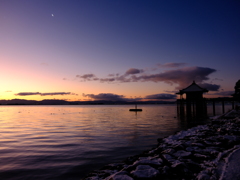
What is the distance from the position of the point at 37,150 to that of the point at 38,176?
4.45 metres

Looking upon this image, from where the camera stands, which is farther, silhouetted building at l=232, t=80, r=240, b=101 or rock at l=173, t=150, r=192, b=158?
silhouetted building at l=232, t=80, r=240, b=101

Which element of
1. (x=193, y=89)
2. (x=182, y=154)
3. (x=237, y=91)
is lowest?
(x=182, y=154)

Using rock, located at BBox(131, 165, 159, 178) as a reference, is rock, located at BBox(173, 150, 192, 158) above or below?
below

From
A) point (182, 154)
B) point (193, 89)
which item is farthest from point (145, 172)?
point (193, 89)

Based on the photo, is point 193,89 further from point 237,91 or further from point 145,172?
point 145,172

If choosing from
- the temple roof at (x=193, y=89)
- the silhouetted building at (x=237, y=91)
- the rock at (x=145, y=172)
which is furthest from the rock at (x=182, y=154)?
the silhouetted building at (x=237, y=91)

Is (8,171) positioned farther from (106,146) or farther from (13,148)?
(106,146)

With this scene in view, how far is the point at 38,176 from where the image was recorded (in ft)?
22.6

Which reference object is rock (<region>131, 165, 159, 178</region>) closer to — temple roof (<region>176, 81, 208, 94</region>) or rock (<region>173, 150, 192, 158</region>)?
rock (<region>173, 150, 192, 158</region>)

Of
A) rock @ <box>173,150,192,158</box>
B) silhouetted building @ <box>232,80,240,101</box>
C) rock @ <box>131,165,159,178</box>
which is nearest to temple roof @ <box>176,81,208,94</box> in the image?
silhouetted building @ <box>232,80,240,101</box>

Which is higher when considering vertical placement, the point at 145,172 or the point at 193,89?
the point at 193,89

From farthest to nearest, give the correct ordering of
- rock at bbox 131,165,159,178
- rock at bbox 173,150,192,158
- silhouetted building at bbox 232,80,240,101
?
1. silhouetted building at bbox 232,80,240,101
2. rock at bbox 173,150,192,158
3. rock at bbox 131,165,159,178

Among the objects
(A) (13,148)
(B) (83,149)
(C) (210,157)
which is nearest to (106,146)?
(B) (83,149)

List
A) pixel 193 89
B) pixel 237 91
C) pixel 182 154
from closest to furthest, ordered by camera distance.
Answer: pixel 182 154 < pixel 237 91 < pixel 193 89
